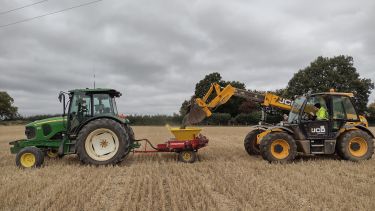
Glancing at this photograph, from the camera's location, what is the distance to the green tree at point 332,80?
53219 mm

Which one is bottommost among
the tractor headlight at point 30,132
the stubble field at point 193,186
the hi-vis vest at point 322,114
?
the stubble field at point 193,186

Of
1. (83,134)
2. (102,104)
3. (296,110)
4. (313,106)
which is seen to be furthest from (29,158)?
(313,106)

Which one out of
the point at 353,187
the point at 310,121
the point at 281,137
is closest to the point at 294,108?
the point at 310,121

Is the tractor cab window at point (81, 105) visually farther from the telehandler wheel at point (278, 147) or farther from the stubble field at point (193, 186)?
the telehandler wheel at point (278, 147)

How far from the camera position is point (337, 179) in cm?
737

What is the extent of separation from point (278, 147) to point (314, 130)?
1350 mm

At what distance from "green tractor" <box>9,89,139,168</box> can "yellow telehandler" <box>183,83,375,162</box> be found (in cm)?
242

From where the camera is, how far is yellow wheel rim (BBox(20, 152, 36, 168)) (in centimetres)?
932

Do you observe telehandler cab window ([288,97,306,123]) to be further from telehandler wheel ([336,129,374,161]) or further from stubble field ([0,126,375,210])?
stubble field ([0,126,375,210])

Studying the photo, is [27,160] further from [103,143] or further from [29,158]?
[103,143]

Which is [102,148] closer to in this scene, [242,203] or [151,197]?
[151,197]

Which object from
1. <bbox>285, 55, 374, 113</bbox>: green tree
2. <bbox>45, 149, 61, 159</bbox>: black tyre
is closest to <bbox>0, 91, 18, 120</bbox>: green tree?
<bbox>285, 55, 374, 113</bbox>: green tree

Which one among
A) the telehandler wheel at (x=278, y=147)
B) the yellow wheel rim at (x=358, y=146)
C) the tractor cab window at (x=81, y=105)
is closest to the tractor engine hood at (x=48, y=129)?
the tractor cab window at (x=81, y=105)

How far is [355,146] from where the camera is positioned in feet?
34.1
